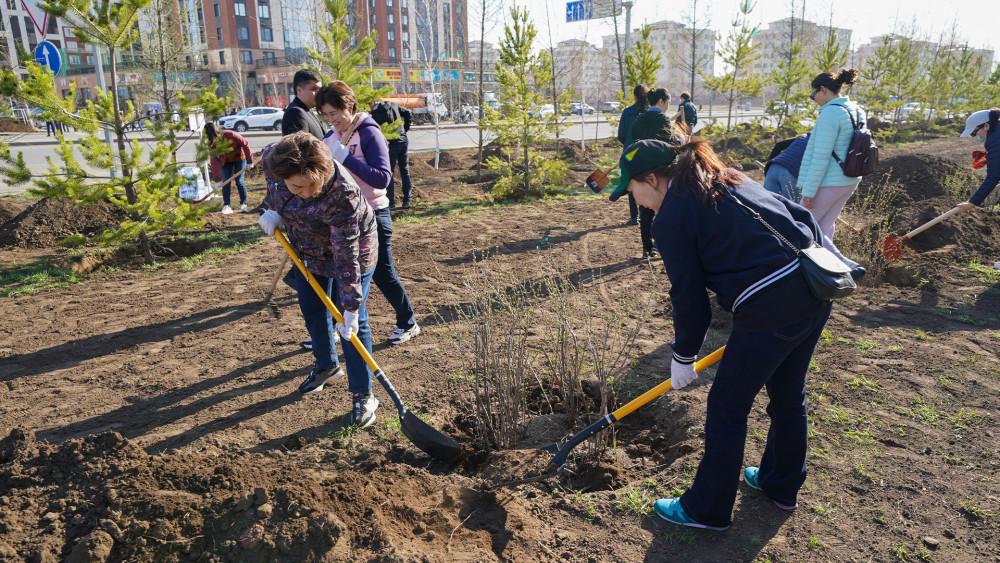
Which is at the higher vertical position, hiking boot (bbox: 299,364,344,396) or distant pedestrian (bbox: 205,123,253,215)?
distant pedestrian (bbox: 205,123,253,215)

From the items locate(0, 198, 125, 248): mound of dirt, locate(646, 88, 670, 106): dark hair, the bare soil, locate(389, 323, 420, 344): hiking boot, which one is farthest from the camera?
locate(0, 198, 125, 248): mound of dirt

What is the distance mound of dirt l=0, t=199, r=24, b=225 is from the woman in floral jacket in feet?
26.2

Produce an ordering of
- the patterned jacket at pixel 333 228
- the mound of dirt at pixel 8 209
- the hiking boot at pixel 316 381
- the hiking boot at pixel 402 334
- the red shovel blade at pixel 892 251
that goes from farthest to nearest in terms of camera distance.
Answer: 1. the mound of dirt at pixel 8 209
2. the red shovel blade at pixel 892 251
3. the hiking boot at pixel 402 334
4. the hiking boot at pixel 316 381
5. the patterned jacket at pixel 333 228

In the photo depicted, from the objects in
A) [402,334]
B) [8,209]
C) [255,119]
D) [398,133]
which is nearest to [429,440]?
[402,334]

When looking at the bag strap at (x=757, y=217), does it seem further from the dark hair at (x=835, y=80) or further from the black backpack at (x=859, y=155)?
the dark hair at (x=835, y=80)

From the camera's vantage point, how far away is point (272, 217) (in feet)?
11.2

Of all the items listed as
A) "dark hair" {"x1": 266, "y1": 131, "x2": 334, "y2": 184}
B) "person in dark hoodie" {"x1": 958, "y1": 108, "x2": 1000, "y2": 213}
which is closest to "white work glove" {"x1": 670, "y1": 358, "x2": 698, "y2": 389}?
"dark hair" {"x1": 266, "y1": 131, "x2": 334, "y2": 184}

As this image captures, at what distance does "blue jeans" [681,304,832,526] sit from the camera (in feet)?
7.30

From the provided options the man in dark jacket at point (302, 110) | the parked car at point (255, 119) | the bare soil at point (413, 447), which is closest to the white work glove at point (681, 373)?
the bare soil at point (413, 447)

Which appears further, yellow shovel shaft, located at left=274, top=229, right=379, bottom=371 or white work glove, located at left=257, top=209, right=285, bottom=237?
white work glove, located at left=257, top=209, right=285, bottom=237

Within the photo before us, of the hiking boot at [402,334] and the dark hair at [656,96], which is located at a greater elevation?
the dark hair at [656,96]

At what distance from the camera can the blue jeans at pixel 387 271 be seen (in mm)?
4137

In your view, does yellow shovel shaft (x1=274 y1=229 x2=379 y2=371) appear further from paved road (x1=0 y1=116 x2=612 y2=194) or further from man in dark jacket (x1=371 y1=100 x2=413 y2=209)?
paved road (x1=0 y1=116 x2=612 y2=194)

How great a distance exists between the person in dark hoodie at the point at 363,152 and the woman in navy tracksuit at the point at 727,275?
2061 millimetres
